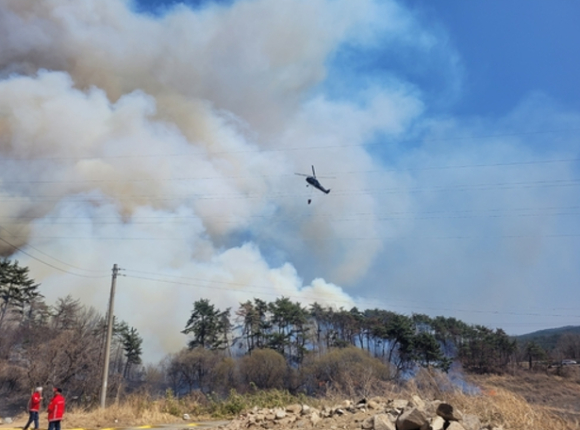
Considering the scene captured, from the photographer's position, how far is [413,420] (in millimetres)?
10898

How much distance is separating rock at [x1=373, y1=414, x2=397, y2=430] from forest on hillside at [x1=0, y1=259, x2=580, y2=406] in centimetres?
2618

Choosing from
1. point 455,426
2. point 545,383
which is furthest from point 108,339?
point 545,383

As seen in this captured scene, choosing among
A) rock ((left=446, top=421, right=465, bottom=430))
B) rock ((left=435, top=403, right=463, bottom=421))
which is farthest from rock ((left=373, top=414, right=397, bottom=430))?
rock ((left=446, top=421, right=465, bottom=430))

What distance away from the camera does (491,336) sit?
58.8 meters

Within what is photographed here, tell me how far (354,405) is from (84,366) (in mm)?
27293

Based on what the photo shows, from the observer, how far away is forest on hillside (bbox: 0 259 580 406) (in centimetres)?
3503

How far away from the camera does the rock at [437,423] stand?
10531 millimetres

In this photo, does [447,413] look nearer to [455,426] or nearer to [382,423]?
[455,426]

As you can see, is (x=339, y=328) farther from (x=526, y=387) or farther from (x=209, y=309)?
(x=526, y=387)

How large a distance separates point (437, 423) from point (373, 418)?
2374 millimetres

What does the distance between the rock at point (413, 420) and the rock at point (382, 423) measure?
36 centimetres

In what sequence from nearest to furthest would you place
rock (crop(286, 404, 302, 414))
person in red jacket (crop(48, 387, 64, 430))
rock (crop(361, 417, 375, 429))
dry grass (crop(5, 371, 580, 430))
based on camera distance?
rock (crop(361, 417, 375, 429)) < dry grass (crop(5, 371, 580, 430)) < person in red jacket (crop(48, 387, 64, 430)) < rock (crop(286, 404, 302, 414))

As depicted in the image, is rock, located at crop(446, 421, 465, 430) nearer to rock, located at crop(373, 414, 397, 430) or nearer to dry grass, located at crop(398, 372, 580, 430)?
rock, located at crop(373, 414, 397, 430)

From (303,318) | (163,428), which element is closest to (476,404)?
(163,428)
